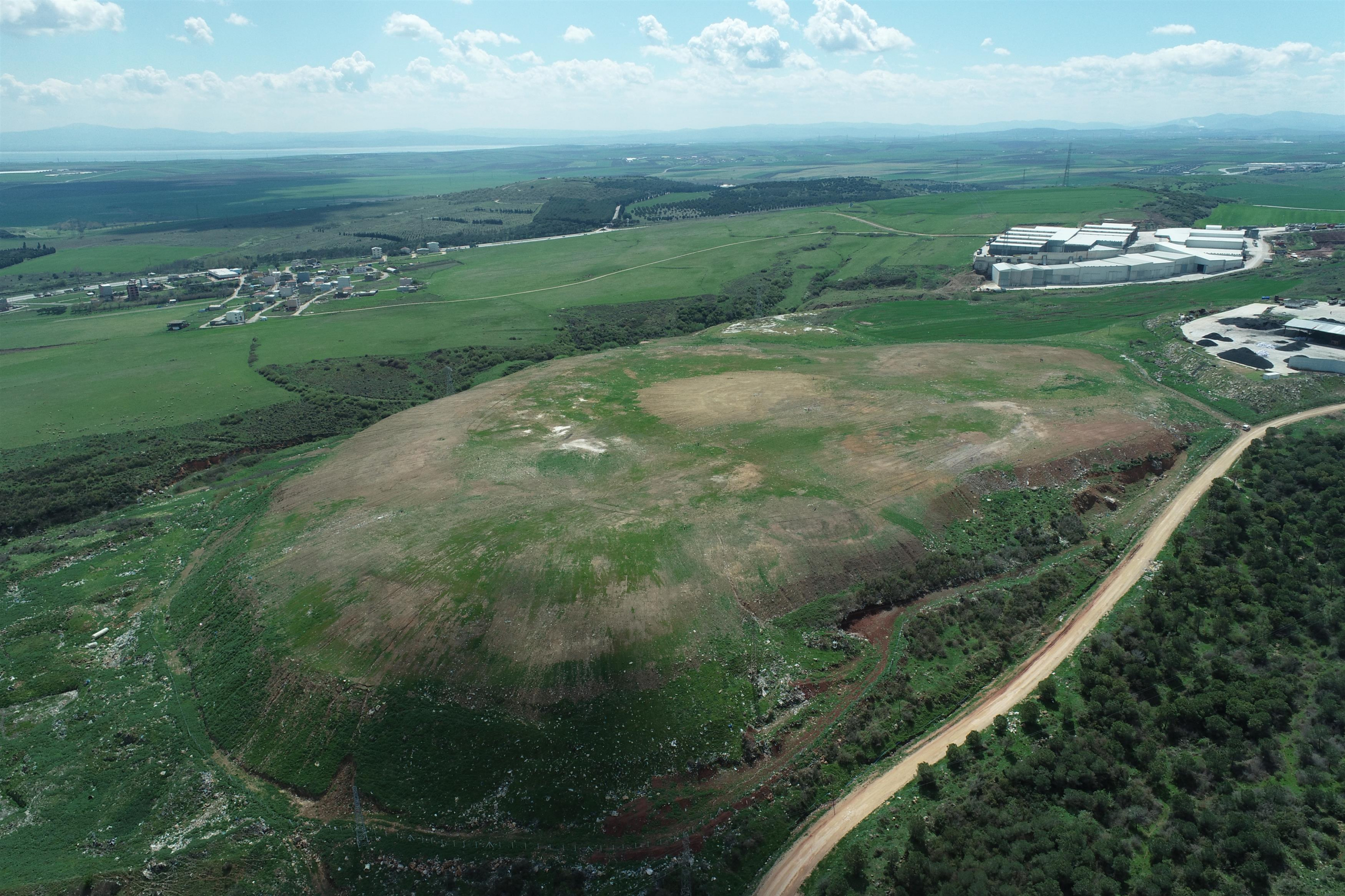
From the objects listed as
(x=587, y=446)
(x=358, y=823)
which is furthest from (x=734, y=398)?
(x=358, y=823)

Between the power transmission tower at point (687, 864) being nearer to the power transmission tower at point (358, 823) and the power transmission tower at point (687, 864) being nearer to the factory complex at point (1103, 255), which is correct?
the power transmission tower at point (358, 823)

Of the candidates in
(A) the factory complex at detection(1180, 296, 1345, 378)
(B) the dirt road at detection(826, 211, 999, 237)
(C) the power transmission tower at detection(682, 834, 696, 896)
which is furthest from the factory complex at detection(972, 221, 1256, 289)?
(C) the power transmission tower at detection(682, 834, 696, 896)

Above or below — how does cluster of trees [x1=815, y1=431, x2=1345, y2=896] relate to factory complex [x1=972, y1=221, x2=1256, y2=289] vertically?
below

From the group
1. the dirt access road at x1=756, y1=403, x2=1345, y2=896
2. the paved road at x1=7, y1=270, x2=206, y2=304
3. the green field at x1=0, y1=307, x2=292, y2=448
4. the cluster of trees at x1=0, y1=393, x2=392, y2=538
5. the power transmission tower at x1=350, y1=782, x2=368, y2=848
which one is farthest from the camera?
the paved road at x1=7, y1=270, x2=206, y2=304

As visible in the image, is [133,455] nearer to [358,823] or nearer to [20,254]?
[358,823]

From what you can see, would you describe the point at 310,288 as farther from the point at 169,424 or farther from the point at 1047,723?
the point at 1047,723

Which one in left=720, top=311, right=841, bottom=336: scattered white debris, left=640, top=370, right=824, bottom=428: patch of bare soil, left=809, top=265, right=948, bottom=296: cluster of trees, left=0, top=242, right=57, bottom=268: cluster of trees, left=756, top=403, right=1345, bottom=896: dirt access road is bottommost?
left=756, top=403, right=1345, bottom=896: dirt access road

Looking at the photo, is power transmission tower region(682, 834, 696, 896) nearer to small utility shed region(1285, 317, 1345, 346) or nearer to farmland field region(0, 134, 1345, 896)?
farmland field region(0, 134, 1345, 896)
